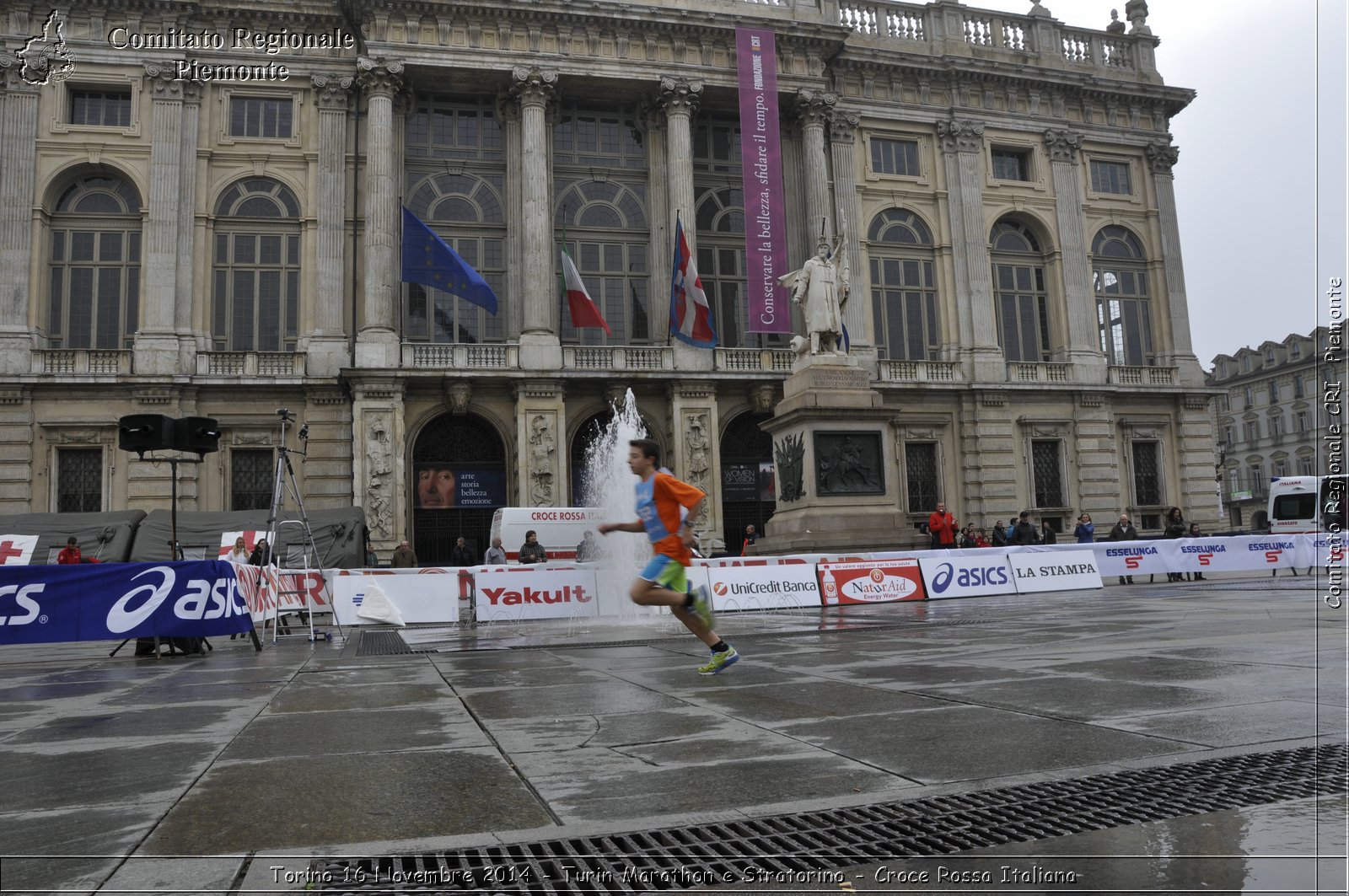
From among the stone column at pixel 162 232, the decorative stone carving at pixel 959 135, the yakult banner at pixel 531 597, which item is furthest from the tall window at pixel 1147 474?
the stone column at pixel 162 232

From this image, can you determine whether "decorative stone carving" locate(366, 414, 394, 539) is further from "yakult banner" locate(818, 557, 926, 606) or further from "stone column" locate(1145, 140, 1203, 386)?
"stone column" locate(1145, 140, 1203, 386)

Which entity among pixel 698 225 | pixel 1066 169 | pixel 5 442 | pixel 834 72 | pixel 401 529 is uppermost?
pixel 834 72

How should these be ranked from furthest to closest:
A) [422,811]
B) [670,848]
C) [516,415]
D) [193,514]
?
[516,415] < [193,514] < [422,811] < [670,848]

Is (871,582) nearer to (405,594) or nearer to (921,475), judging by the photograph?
(405,594)

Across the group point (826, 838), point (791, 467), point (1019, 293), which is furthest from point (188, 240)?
point (826, 838)

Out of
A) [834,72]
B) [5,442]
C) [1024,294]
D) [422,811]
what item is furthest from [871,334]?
[422,811]

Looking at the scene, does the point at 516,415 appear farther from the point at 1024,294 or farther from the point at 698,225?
the point at 1024,294

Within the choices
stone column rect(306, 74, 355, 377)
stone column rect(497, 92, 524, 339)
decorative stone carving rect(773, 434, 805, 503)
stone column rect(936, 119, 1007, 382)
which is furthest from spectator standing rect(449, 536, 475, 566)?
stone column rect(936, 119, 1007, 382)

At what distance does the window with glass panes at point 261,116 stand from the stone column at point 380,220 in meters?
2.93

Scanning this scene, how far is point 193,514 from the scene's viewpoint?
25.7m

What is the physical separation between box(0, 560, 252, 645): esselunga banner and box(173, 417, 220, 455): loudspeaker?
1791 mm

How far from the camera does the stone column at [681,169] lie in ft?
104

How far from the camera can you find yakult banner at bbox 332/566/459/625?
16.7 metres

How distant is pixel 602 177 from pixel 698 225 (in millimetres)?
3686
